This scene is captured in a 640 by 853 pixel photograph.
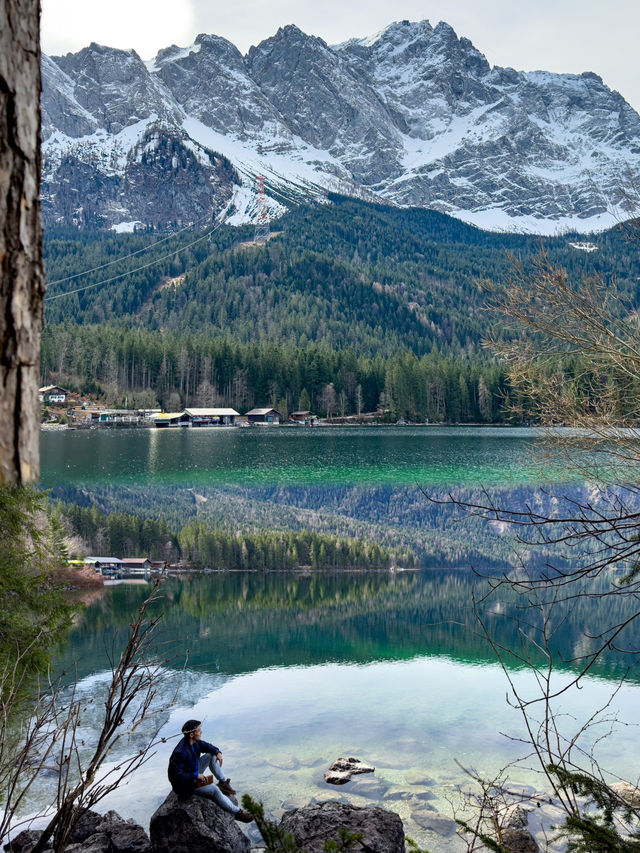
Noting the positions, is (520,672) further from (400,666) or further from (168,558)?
(168,558)

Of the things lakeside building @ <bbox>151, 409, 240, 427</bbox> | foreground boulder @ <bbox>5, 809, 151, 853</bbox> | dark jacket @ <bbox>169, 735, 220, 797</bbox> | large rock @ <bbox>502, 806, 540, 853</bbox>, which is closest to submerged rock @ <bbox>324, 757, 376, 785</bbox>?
large rock @ <bbox>502, 806, 540, 853</bbox>

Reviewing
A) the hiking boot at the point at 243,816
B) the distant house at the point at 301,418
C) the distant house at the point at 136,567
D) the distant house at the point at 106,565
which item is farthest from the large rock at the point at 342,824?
the distant house at the point at 301,418

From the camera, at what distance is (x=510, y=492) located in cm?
3291

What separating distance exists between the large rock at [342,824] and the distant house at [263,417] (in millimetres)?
70566

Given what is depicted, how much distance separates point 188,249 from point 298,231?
28.3 meters

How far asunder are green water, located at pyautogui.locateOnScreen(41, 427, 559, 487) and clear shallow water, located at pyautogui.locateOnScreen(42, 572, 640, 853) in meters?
8.91

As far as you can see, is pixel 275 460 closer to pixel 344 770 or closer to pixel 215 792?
pixel 344 770

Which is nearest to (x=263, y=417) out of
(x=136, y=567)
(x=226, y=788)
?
(x=136, y=567)

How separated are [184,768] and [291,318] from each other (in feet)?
406

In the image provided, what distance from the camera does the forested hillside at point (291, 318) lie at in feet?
274

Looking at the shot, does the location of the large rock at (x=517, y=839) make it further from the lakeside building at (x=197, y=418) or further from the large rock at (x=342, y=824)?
the lakeside building at (x=197, y=418)

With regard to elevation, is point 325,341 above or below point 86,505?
above

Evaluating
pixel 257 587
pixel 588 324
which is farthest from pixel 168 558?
pixel 588 324

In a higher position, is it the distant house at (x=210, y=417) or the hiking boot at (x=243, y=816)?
the distant house at (x=210, y=417)
